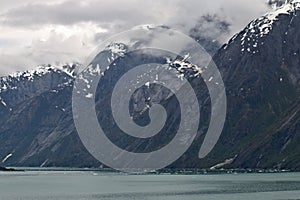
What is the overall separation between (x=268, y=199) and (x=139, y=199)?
37.9 meters

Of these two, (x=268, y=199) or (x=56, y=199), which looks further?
(x=56, y=199)

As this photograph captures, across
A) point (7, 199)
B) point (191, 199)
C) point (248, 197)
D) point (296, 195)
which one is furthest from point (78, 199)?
point (296, 195)

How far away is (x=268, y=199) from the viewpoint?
188 metres

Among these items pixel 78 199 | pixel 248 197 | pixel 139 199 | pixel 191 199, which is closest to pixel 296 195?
pixel 248 197

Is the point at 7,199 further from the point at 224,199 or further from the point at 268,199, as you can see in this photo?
the point at 268,199

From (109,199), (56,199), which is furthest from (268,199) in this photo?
(56,199)

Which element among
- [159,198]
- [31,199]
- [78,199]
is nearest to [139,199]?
[159,198]

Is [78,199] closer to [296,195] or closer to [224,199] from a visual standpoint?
[224,199]

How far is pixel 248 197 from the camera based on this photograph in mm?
197875

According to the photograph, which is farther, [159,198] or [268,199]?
[159,198]

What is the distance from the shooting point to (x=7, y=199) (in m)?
199

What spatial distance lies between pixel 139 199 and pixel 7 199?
A: 3977cm

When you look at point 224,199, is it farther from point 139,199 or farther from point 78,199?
point 78,199

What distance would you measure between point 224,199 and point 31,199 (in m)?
57.6
